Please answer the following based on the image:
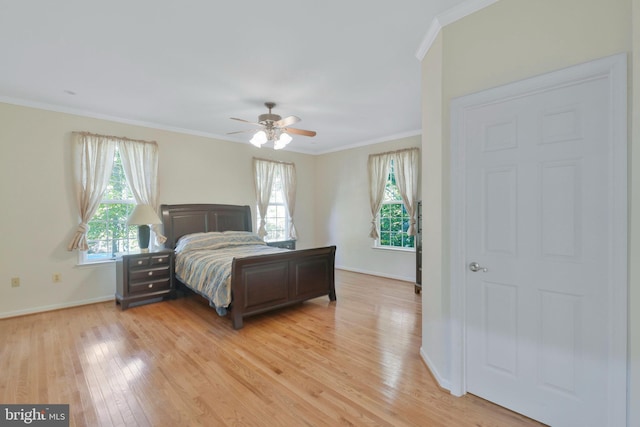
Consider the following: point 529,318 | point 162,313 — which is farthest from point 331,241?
point 529,318

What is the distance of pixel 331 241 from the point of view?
6.73 meters

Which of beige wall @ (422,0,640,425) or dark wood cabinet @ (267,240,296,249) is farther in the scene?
dark wood cabinet @ (267,240,296,249)

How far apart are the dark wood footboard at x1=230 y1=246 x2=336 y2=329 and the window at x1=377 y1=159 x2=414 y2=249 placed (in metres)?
1.85

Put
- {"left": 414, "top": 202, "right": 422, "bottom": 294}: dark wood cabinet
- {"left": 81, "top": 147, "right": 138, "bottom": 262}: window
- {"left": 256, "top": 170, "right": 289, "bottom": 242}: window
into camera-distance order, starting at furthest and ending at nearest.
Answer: {"left": 256, "top": 170, "right": 289, "bottom": 242}: window
{"left": 414, "top": 202, "right": 422, "bottom": 294}: dark wood cabinet
{"left": 81, "top": 147, "right": 138, "bottom": 262}: window

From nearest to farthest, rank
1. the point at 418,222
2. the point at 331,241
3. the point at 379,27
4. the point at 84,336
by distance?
the point at 379,27, the point at 84,336, the point at 418,222, the point at 331,241

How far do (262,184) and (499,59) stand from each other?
4.70 metres

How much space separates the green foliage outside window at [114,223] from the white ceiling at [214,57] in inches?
37.8

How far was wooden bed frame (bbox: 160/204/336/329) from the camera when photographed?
3.27 meters

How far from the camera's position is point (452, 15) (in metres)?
2.04

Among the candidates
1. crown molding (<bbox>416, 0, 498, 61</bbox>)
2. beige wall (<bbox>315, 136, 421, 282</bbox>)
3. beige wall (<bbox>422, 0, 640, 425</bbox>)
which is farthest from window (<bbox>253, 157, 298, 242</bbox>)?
crown molding (<bbox>416, 0, 498, 61</bbox>)

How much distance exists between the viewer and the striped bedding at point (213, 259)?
332 cm

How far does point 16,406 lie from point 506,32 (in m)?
4.05

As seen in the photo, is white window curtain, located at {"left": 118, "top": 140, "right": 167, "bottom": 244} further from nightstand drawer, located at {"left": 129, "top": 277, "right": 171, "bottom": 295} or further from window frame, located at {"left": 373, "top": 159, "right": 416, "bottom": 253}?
window frame, located at {"left": 373, "top": 159, "right": 416, "bottom": 253}

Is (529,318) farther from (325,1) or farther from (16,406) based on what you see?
(16,406)
